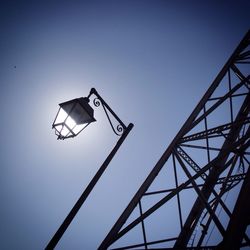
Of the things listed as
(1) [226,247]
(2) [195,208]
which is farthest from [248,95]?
(1) [226,247]

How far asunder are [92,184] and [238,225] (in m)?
2.17

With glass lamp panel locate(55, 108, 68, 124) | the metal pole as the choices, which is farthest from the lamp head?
the metal pole

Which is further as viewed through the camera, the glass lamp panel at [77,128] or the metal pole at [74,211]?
the glass lamp panel at [77,128]

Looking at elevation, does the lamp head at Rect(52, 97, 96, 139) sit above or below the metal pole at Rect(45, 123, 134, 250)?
above

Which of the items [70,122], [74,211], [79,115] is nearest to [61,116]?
[70,122]

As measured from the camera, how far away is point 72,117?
156 inches

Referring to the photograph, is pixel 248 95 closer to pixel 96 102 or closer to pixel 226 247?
pixel 96 102

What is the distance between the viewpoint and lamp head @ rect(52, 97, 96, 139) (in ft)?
12.9

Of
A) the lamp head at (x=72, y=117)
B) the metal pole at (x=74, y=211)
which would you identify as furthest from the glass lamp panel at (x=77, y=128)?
the metal pole at (x=74, y=211)

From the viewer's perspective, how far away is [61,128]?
3.95 m

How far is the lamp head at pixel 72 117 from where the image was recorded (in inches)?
155

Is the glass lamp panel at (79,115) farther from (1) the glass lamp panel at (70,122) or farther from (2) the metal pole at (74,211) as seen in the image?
(2) the metal pole at (74,211)

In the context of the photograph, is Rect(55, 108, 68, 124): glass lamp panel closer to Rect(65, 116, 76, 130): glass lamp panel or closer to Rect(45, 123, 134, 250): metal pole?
Rect(65, 116, 76, 130): glass lamp panel

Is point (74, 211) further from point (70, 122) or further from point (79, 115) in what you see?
point (79, 115)
